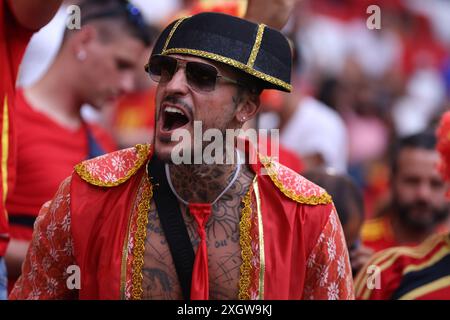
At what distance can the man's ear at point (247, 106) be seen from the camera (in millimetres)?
4137

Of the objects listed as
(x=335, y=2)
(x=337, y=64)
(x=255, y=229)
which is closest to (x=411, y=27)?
(x=335, y=2)

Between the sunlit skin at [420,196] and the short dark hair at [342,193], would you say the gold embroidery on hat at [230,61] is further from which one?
the sunlit skin at [420,196]

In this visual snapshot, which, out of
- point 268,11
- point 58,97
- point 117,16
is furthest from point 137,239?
point 117,16

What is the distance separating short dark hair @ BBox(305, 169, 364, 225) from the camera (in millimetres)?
5516

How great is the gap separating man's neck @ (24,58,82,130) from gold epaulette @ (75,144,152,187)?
76.7 inches

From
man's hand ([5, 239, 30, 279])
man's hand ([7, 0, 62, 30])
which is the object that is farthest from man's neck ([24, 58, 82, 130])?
man's hand ([7, 0, 62, 30])

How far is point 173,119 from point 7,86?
32.9 inches

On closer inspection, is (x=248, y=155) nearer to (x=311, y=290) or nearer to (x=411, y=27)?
(x=311, y=290)

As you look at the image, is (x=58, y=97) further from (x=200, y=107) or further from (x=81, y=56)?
(x=200, y=107)

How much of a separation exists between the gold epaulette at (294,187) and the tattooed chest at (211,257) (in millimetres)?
188

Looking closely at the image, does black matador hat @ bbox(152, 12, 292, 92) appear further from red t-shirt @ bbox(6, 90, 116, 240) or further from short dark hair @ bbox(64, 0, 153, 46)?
short dark hair @ bbox(64, 0, 153, 46)

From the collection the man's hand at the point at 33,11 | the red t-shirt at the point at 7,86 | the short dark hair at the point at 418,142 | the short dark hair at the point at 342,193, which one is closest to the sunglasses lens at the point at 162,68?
the man's hand at the point at 33,11

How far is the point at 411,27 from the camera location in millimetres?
16859

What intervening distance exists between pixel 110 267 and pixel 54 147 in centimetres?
203
